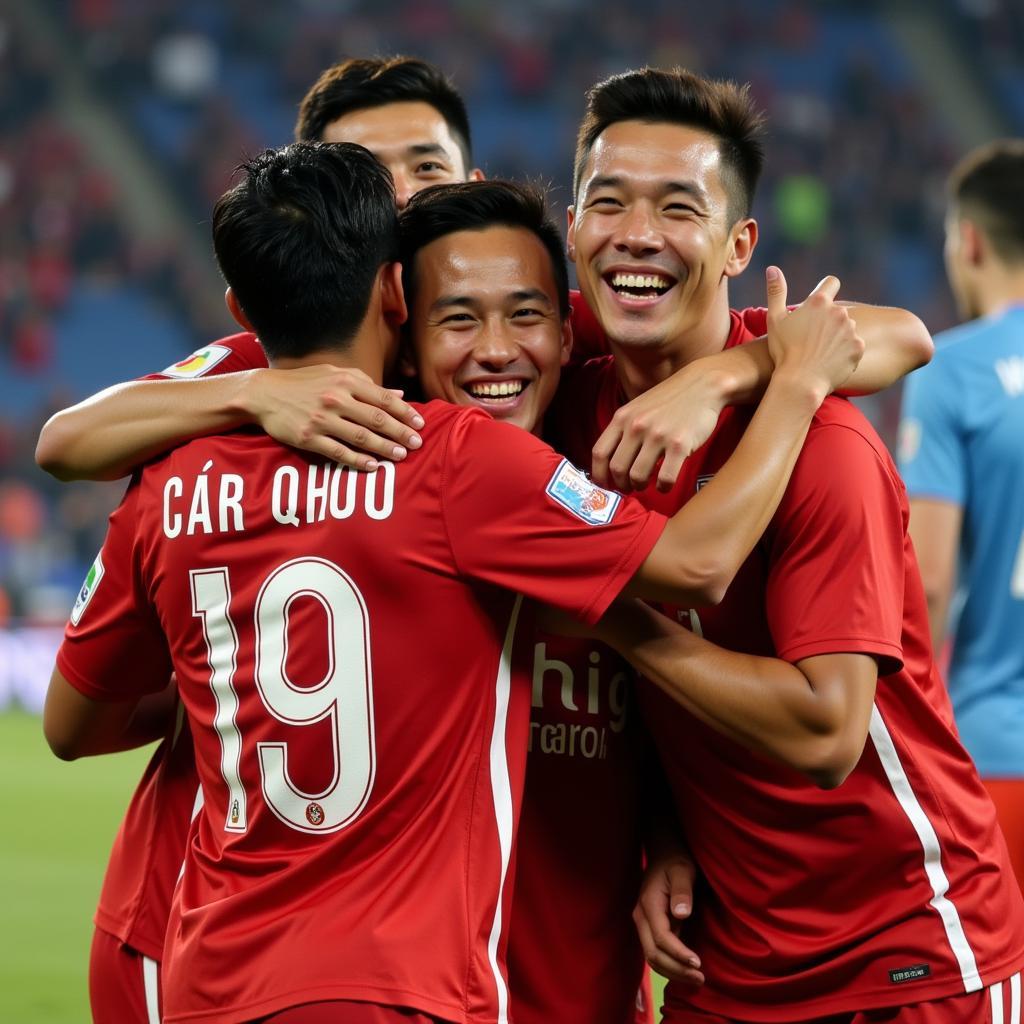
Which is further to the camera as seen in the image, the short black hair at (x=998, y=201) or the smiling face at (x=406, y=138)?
the short black hair at (x=998, y=201)

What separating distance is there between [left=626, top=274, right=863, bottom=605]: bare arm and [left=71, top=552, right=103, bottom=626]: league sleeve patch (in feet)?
3.00

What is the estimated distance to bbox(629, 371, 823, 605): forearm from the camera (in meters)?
2.39

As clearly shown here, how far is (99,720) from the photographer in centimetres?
285

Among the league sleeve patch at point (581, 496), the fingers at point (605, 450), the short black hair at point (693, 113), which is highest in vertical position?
the short black hair at point (693, 113)

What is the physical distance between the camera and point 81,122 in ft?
70.0

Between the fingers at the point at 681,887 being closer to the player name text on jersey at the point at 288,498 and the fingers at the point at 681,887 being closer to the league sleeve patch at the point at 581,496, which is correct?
the league sleeve patch at the point at 581,496

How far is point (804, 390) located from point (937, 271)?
60.4 ft

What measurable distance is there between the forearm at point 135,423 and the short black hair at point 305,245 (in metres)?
0.12

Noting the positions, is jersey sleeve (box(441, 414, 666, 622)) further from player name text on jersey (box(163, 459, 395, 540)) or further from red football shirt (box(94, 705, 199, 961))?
red football shirt (box(94, 705, 199, 961))

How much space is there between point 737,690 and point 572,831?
58cm

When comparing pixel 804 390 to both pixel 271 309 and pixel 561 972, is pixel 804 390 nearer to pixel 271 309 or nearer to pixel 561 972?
pixel 271 309

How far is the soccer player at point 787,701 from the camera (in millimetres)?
2490

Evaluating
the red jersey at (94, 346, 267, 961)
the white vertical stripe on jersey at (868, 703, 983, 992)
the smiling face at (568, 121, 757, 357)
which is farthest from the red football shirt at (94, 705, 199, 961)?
the white vertical stripe on jersey at (868, 703, 983, 992)

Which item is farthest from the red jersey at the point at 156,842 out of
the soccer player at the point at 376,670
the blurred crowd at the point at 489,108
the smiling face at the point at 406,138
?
the blurred crowd at the point at 489,108
